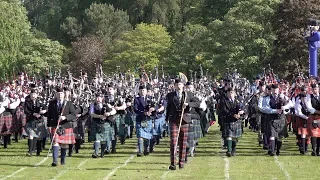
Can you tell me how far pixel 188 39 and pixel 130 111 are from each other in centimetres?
3157

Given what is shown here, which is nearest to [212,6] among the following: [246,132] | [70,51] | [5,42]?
[70,51]

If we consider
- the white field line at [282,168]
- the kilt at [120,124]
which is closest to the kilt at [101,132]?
the kilt at [120,124]

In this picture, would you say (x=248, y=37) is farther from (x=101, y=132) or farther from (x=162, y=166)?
(x=162, y=166)

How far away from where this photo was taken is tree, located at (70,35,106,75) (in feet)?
185

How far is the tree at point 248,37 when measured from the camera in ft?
151

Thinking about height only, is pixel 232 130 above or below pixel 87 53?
below

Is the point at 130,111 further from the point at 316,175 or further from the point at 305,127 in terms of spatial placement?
the point at 316,175

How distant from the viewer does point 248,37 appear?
4684 centimetres

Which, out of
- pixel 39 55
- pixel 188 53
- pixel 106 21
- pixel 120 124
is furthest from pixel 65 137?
pixel 106 21

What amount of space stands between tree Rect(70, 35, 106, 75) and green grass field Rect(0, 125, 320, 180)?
122 feet

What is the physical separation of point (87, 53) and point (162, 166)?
4340 cm

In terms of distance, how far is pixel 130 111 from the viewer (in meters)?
21.5

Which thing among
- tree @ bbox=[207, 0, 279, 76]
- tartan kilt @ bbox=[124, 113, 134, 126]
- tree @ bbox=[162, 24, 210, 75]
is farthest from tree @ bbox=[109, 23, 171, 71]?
tartan kilt @ bbox=[124, 113, 134, 126]

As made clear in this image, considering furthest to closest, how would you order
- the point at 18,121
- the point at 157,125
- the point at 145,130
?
1. the point at 18,121
2. the point at 157,125
3. the point at 145,130
